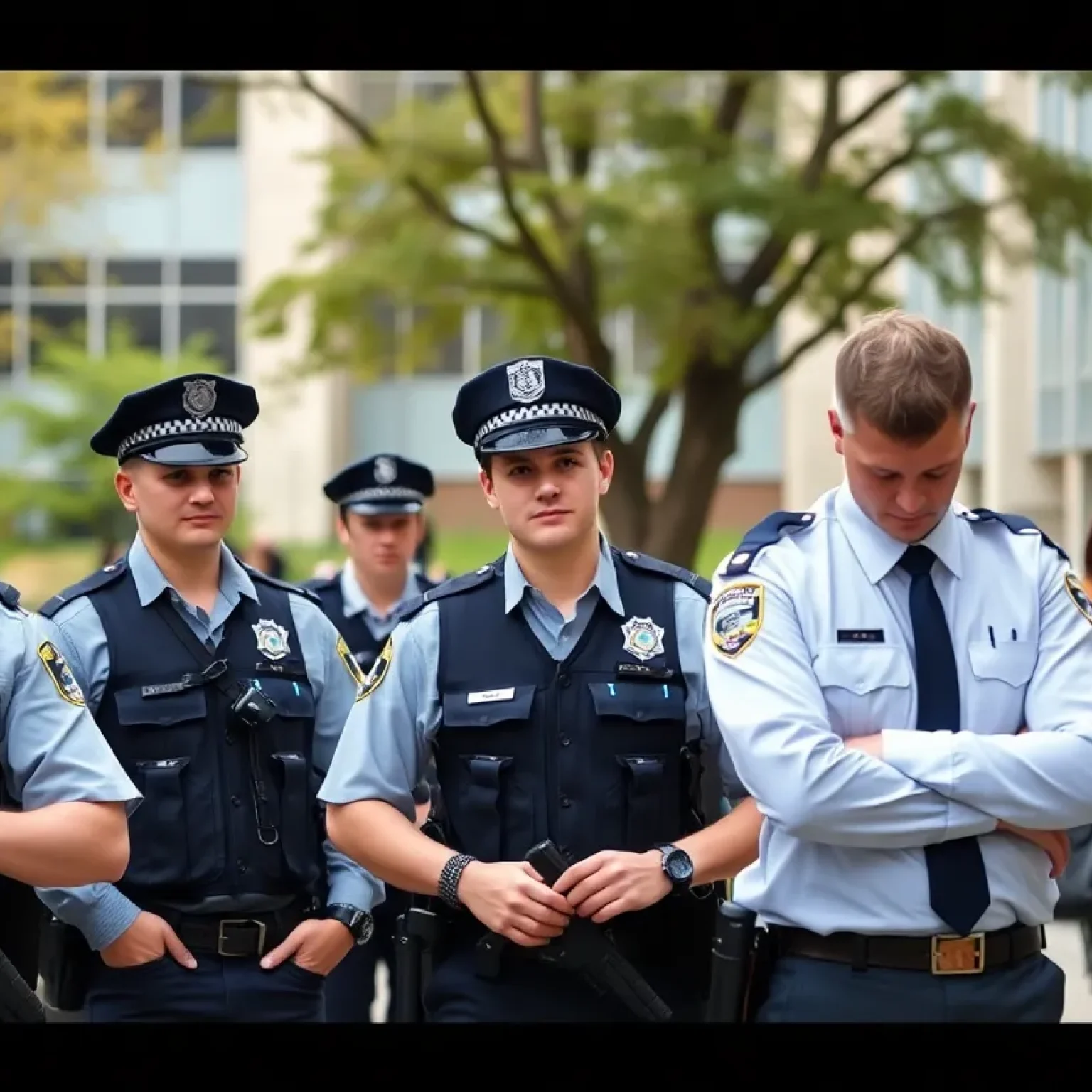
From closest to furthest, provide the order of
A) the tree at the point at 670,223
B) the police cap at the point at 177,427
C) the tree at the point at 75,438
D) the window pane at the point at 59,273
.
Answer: the police cap at the point at 177,427 < the tree at the point at 670,223 < the tree at the point at 75,438 < the window pane at the point at 59,273

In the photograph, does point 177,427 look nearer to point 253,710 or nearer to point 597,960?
point 253,710

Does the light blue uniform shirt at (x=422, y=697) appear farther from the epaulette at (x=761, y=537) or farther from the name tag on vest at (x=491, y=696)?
the epaulette at (x=761, y=537)

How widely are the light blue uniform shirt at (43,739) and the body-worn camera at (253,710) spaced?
2.19 feet

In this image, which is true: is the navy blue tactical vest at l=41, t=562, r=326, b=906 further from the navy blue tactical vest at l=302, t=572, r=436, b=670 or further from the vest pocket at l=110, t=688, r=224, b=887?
the navy blue tactical vest at l=302, t=572, r=436, b=670

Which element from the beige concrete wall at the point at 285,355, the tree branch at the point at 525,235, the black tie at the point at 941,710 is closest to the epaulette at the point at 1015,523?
the black tie at the point at 941,710

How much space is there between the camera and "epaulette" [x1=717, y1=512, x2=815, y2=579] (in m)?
3.70

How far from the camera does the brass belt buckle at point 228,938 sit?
4.41 m


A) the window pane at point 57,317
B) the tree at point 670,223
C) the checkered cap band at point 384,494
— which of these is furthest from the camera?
the window pane at point 57,317

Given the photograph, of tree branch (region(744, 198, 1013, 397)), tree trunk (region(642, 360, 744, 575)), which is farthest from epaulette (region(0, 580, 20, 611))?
tree branch (region(744, 198, 1013, 397))

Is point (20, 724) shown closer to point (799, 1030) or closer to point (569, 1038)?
point (569, 1038)

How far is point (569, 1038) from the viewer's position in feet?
10.6

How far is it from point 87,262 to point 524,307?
17386 mm
